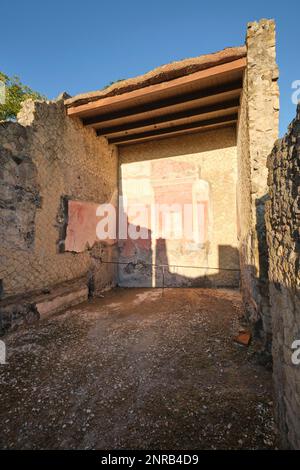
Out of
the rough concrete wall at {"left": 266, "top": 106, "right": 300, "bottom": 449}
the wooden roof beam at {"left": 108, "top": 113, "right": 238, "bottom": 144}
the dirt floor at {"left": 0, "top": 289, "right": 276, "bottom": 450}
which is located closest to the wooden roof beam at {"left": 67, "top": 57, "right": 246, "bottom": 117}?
the wooden roof beam at {"left": 108, "top": 113, "right": 238, "bottom": 144}

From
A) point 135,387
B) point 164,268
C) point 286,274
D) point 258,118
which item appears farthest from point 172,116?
point 135,387

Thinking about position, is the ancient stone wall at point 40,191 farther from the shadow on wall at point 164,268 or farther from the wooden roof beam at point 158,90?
the shadow on wall at point 164,268

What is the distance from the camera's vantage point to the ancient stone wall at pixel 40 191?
3719 millimetres

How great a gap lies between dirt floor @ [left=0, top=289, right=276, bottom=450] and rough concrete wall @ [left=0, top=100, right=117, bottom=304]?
107 cm

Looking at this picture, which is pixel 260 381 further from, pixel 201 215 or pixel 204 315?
pixel 201 215

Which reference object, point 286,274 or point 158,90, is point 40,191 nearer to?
point 158,90

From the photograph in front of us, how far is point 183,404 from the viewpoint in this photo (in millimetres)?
2027

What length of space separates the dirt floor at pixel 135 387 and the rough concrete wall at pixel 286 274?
396 millimetres

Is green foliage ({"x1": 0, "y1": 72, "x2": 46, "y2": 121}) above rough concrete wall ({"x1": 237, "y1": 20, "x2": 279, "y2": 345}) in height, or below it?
above

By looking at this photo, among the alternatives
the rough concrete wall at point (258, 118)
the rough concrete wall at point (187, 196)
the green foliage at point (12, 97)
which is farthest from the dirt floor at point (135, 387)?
the green foliage at point (12, 97)

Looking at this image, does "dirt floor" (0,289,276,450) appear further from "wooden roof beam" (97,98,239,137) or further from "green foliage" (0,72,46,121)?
"green foliage" (0,72,46,121)

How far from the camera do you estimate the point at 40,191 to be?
14.1 feet

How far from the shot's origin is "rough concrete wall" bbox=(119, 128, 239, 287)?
6.09 meters

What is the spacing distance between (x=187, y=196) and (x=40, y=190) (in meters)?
3.83
